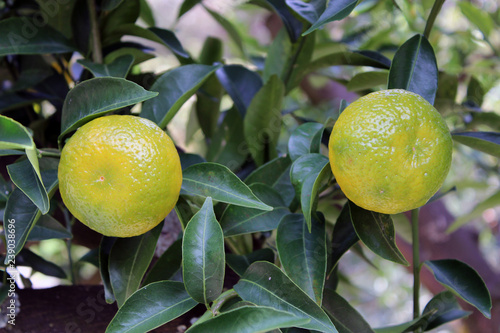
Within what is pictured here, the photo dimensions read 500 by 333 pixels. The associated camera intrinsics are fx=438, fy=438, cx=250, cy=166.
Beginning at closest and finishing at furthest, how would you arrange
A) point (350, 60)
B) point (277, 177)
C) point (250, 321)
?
point (250, 321)
point (277, 177)
point (350, 60)

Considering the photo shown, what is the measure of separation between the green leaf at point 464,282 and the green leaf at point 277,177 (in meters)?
0.20

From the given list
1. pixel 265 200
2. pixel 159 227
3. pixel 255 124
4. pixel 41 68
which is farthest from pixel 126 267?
pixel 41 68

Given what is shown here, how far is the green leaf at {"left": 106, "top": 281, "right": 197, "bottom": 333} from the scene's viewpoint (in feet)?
1.30

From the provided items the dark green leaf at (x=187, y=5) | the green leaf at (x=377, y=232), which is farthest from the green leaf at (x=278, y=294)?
the dark green leaf at (x=187, y=5)

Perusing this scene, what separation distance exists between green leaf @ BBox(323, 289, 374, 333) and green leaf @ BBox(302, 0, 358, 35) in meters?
0.30

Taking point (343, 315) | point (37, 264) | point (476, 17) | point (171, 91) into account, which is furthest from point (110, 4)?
point (476, 17)

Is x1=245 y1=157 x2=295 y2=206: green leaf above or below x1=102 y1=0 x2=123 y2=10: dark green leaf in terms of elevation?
below

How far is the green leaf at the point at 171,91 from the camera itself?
0.51 metres

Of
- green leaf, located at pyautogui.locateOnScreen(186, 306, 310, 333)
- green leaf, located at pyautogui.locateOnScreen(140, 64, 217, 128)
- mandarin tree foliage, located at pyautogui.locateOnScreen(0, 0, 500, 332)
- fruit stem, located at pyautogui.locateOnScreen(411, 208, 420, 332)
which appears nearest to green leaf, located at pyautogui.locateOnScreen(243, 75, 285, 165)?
mandarin tree foliage, located at pyautogui.locateOnScreen(0, 0, 500, 332)

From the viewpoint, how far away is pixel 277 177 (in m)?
0.56

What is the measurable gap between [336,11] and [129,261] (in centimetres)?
35

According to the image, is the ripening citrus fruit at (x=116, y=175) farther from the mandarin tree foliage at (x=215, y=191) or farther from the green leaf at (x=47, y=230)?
the green leaf at (x=47, y=230)

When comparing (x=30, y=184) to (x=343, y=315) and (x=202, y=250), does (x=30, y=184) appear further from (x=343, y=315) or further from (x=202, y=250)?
(x=343, y=315)

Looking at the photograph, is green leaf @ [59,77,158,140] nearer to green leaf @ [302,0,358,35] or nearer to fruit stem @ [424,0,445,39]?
green leaf @ [302,0,358,35]
